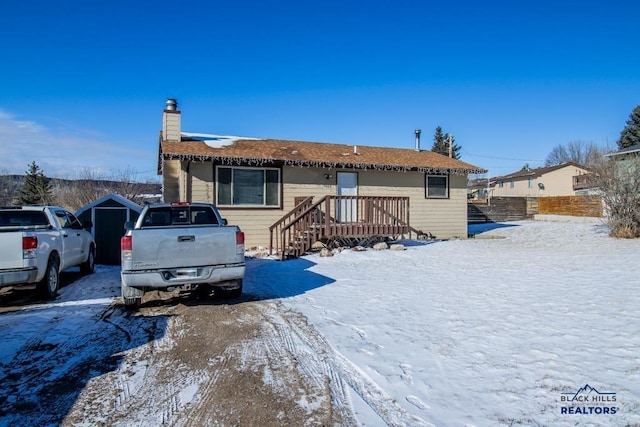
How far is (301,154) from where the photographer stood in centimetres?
1379

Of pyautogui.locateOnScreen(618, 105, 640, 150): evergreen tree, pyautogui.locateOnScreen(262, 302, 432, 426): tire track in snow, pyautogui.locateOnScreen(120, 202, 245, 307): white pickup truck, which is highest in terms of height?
pyautogui.locateOnScreen(618, 105, 640, 150): evergreen tree

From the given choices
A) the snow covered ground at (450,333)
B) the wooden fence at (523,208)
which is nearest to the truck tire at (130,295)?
the snow covered ground at (450,333)

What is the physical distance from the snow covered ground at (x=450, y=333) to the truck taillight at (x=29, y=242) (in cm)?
100

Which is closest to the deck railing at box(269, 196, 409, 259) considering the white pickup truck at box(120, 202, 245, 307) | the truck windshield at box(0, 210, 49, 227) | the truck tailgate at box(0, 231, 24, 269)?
the white pickup truck at box(120, 202, 245, 307)

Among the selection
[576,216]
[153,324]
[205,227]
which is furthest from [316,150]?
[576,216]

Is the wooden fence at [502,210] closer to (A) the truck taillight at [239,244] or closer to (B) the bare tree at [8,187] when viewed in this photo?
(A) the truck taillight at [239,244]

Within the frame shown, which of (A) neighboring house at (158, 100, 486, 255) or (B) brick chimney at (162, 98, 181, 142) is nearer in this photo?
(A) neighboring house at (158, 100, 486, 255)

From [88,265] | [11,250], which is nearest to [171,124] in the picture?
[88,265]

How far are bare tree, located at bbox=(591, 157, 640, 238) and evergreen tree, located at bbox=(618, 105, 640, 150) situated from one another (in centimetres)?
3450

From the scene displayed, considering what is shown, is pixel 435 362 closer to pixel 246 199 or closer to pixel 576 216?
pixel 246 199

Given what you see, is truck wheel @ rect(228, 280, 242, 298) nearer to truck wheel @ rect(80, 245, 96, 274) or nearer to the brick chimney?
truck wheel @ rect(80, 245, 96, 274)

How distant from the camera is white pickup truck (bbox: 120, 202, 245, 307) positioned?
5.55 meters

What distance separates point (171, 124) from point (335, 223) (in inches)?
265

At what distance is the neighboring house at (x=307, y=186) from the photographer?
39.1 feet
